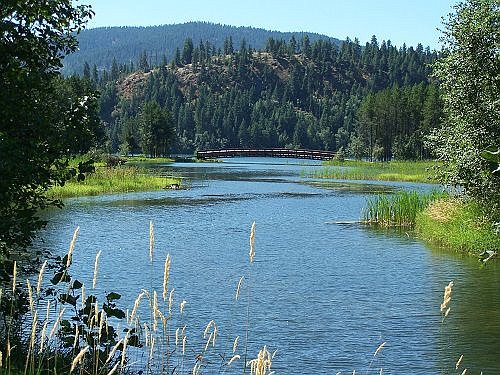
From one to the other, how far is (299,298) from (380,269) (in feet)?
21.6

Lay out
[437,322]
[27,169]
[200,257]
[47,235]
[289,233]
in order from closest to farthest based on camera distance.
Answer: [27,169] → [437,322] → [200,257] → [47,235] → [289,233]

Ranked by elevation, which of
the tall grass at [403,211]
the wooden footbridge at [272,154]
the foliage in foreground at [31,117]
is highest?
the foliage in foreground at [31,117]

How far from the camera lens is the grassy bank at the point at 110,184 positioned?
5970cm

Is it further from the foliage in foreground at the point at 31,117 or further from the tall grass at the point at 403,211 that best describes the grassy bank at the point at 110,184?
the foliage in foreground at the point at 31,117

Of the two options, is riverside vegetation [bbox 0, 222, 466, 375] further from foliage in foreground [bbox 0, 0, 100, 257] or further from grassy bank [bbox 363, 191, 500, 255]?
grassy bank [bbox 363, 191, 500, 255]

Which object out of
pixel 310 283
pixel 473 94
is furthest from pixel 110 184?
pixel 310 283

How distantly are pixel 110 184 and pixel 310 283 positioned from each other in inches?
1749

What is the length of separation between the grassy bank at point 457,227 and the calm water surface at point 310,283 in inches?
37.9

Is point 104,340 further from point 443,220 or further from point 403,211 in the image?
point 403,211

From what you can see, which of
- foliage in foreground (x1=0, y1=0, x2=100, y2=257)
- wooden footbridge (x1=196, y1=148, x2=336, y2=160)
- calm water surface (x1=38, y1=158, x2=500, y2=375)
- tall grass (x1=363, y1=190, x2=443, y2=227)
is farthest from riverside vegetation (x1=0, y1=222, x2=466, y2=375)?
wooden footbridge (x1=196, y1=148, x2=336, y2=160)

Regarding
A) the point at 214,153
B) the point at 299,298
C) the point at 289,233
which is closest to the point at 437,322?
the point at 299,298

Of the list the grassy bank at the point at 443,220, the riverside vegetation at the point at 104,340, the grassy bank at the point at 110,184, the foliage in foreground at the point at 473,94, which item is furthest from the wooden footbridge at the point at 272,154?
the riverside vegetation at the point at 104,340

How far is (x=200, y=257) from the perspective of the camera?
100ft

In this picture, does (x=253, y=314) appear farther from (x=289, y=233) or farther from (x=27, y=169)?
(x=289, y=233)
